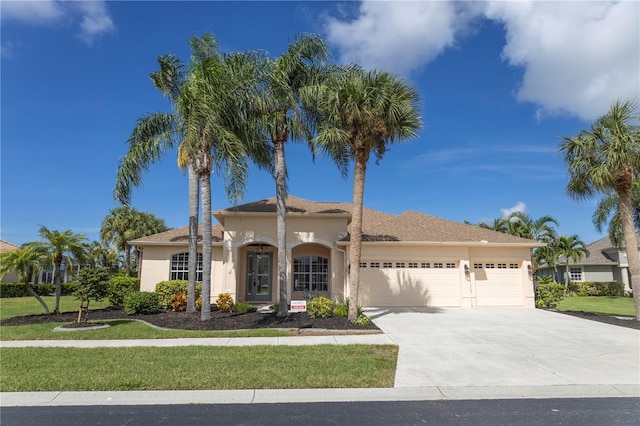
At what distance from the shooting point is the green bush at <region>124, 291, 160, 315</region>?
14781mm

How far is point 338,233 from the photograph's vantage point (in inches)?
727

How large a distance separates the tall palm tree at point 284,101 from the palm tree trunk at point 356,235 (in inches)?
101

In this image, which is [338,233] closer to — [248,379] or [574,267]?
[248,379]

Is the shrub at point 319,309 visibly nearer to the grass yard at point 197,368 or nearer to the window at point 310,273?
Result: the grass yard at point 197,368

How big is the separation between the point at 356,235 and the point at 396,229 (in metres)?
6.85

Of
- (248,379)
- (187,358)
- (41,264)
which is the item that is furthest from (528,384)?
(41,264)

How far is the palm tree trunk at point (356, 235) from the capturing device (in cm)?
1251

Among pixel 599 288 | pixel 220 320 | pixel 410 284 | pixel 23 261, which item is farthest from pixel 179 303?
pixel 599 288

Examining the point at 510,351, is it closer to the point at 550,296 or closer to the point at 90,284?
the point at 550,296

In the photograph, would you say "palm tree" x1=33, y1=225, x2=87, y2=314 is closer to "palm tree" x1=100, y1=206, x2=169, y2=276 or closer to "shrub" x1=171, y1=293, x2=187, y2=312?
"shrub" x1=171, y1=293, x2=187, y2=312

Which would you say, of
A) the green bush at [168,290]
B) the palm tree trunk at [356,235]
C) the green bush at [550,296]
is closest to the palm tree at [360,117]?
the palm tree trunk at [356,235]

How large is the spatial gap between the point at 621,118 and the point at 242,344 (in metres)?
14.6

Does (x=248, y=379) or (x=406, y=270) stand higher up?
(x=406, y=270)

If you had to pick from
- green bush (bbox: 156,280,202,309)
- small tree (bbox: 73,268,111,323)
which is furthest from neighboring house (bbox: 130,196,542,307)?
small tree (bbox: 73,268,111,323)
